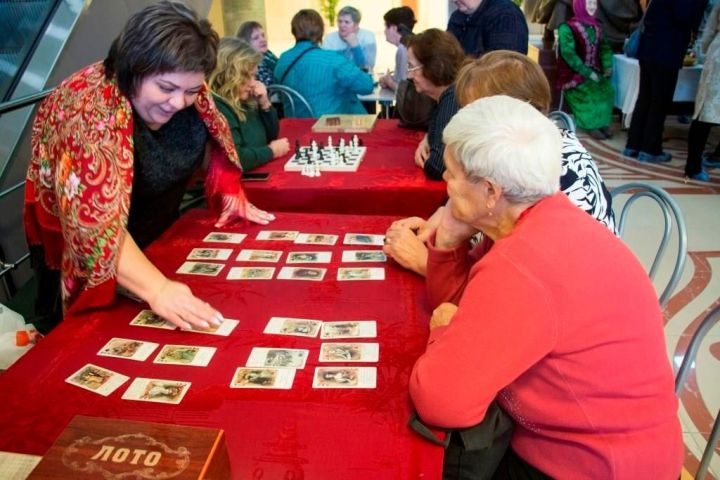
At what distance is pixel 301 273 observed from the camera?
5.17ft

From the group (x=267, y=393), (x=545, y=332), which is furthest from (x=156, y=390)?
(x=545, y=332)

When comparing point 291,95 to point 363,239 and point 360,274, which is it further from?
point 360,274

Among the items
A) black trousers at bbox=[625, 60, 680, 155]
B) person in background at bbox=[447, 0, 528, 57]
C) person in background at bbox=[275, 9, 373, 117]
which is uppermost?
person in background at bbox=[447, 0, 528, 57]

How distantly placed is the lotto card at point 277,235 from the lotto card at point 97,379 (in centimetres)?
76

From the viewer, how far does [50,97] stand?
1508mm

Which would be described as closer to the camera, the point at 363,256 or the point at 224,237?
the point at 363,256

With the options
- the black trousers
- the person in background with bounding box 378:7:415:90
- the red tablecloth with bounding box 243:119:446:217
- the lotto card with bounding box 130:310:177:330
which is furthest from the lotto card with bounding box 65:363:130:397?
the black trousers

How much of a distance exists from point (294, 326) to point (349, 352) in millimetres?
175

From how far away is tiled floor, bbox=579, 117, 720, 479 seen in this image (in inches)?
85.4

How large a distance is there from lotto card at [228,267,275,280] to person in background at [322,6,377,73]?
15.1 ft

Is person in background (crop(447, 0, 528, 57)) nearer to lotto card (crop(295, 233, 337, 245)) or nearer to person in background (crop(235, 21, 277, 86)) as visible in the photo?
person in background (crop(235, 21, 277, 86))

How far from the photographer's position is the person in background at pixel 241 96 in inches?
101

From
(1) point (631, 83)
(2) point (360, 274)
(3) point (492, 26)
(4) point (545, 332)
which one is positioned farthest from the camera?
(1) point (631, 83)

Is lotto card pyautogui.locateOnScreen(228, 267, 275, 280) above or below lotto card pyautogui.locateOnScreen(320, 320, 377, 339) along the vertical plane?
below
